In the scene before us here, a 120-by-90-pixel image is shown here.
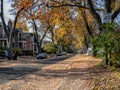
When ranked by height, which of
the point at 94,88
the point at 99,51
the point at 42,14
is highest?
the point at 42,14

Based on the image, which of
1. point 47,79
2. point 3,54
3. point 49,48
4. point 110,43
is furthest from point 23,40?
point 110,43

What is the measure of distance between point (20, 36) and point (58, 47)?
17739 millimetres

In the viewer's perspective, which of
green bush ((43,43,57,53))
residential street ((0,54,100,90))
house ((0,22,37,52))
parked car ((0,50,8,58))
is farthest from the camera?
house ((0,22,37,52))

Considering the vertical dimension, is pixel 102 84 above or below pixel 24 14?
below

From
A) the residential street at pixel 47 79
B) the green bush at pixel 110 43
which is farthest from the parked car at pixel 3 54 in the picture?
the green bush at pixel 110 43

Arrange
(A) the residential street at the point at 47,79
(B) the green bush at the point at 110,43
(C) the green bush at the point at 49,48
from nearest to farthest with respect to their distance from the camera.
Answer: (A) the residential street at the point at 47,79 → (B) the green bush at the point at 110,43 → (C) the green bush at the point at 49,48

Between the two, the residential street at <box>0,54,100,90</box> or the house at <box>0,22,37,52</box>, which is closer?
the residential street at <box>0,54,100,90</box>

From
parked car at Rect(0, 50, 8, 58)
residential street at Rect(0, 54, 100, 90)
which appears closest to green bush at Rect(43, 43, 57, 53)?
parked car at Rect(0, 50, 8, 58)

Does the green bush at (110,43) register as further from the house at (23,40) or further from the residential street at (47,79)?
the house at (23,40)

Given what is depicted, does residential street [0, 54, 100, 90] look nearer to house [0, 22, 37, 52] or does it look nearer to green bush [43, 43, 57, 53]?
green bush [43, 43, 57, 53]

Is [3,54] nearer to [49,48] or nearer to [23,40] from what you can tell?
[49,48]

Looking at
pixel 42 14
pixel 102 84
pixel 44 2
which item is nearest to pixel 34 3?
pixel 44 2

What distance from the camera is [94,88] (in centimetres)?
1380

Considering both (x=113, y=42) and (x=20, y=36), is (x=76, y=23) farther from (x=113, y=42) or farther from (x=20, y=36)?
(x=20, y=36)
